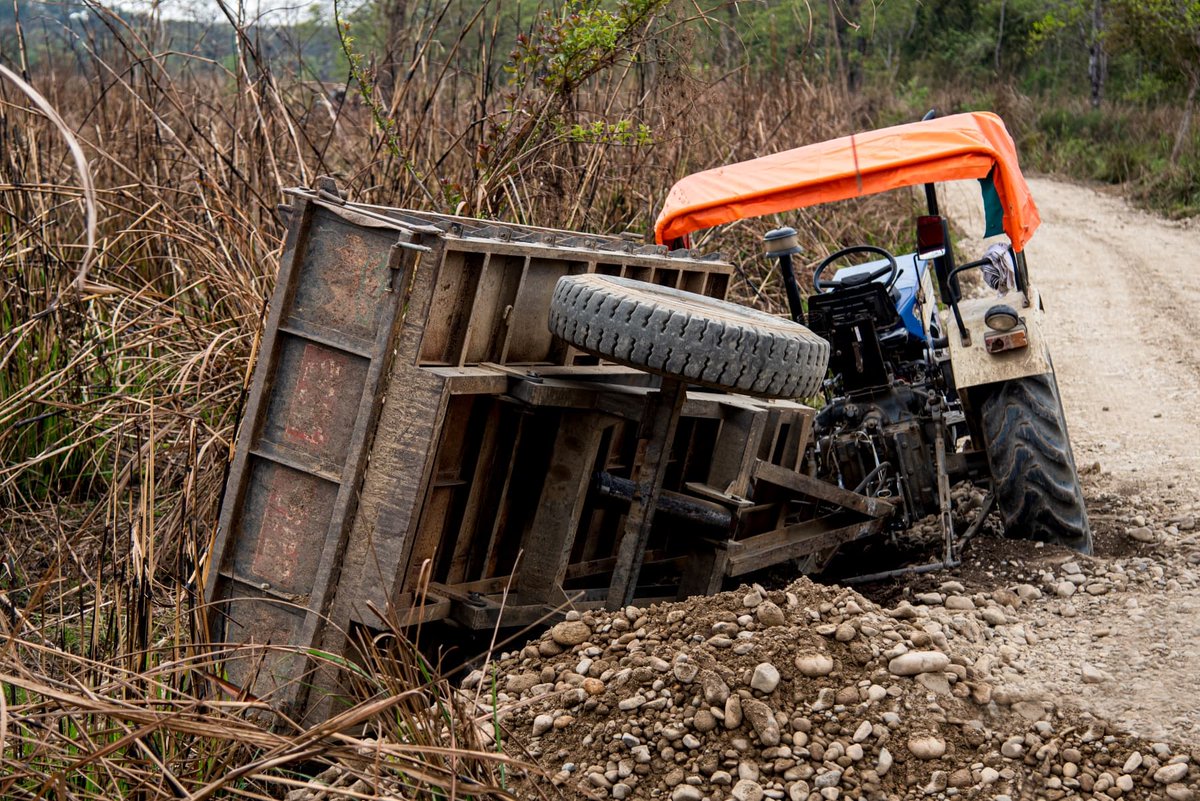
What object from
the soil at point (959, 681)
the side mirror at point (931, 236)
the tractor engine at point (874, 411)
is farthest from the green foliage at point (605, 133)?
the soil at point (959, 681)

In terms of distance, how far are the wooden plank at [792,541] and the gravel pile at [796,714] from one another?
0.57 meters

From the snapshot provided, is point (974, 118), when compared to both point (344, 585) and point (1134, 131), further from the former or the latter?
point (1134, 131)

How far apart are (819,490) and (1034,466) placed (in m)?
1.05

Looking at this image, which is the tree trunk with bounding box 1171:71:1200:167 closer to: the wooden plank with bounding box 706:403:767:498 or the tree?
the tree

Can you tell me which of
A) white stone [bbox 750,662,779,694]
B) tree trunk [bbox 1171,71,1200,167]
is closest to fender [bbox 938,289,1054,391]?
white stone [bbox 750,662,779,694]

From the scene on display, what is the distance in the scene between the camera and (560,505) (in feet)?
13.6

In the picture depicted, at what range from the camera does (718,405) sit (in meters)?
4.62

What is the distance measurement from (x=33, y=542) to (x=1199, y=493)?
18.5 feet

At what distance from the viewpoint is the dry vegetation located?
11.6ft

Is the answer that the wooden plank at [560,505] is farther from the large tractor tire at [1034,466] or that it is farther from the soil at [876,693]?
the large tractor tire at [1034,466]

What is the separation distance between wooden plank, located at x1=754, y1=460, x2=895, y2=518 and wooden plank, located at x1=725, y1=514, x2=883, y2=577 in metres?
0.09

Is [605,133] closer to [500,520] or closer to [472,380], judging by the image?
[500,520]

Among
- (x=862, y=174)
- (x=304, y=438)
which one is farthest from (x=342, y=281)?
(x=862, y=174)

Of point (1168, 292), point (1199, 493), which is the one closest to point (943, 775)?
point (1199, 493)
